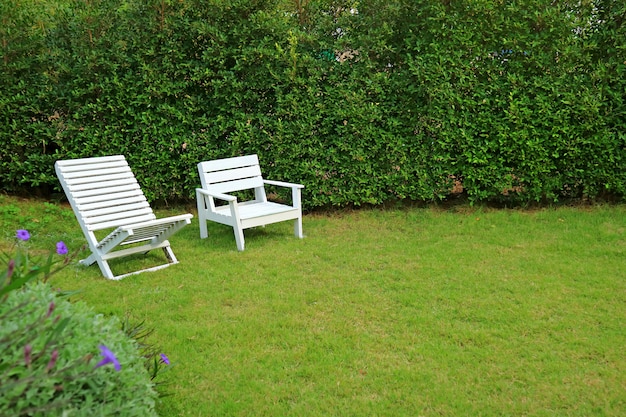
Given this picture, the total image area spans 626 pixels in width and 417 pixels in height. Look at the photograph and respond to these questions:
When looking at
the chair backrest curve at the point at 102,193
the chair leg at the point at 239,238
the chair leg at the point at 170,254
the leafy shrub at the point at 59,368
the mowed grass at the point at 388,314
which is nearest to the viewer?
the leafy shrub at the point at 59,368

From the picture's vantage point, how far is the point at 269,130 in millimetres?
7203

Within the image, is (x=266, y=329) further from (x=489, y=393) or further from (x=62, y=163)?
(x=62, y=163)

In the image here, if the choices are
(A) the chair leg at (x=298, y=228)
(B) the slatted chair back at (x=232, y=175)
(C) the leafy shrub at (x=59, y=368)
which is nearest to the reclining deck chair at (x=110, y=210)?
(B) the slatted chair back at (x=232, y=175)

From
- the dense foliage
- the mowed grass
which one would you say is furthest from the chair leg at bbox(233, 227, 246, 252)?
the dense foliage

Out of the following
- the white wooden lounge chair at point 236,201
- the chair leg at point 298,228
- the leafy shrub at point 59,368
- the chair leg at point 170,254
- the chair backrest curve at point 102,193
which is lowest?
the chair leg at point 298,228

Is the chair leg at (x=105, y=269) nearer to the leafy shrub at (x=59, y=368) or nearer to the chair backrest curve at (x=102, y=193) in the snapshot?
the chair backrest curve at (x=102, y=193)

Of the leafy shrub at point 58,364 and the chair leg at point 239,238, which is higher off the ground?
the leafy shrub at point 58,364

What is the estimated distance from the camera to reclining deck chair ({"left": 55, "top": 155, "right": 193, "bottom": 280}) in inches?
202

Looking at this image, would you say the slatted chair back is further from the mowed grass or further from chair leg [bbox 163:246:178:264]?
chair leg [bbox 163:246:178:264]

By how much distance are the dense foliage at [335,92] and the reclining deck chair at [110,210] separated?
1532 millimetres

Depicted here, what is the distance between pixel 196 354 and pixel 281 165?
151 inches

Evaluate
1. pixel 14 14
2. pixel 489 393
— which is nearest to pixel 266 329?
pixel 489 393

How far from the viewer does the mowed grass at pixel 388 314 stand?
3154 mm

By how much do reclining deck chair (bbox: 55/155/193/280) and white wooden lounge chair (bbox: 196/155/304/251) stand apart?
687 millimetres
